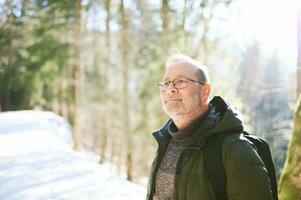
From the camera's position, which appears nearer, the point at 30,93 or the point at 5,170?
the point at 5,170

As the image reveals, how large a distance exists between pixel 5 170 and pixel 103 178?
169 centimetres

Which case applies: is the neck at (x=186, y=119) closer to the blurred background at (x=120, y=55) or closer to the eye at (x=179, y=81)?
the eye at (x=179, y=81)

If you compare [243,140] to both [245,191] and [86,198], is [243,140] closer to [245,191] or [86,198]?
[245,191]

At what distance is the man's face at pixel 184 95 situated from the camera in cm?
283

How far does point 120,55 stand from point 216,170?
16.3 meters

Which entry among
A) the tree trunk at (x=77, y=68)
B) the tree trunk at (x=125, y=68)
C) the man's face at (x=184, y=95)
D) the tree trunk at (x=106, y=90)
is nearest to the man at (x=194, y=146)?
the man's face at (x=184, y=95)

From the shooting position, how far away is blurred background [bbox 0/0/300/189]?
16172 mm

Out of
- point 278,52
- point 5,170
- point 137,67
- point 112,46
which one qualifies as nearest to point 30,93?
point 112,46

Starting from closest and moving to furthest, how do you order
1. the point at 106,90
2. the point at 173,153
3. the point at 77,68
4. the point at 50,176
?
the point at 173,153
the point at 50,176
the point at 77,68
the point at 106,90

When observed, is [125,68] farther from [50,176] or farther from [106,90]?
[50,176]

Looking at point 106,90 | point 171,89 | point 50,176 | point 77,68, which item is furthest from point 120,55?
point 171,89

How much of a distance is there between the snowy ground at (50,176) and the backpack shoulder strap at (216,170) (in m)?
3.96

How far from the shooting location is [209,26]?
54.7 feet

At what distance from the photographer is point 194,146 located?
102 inches
